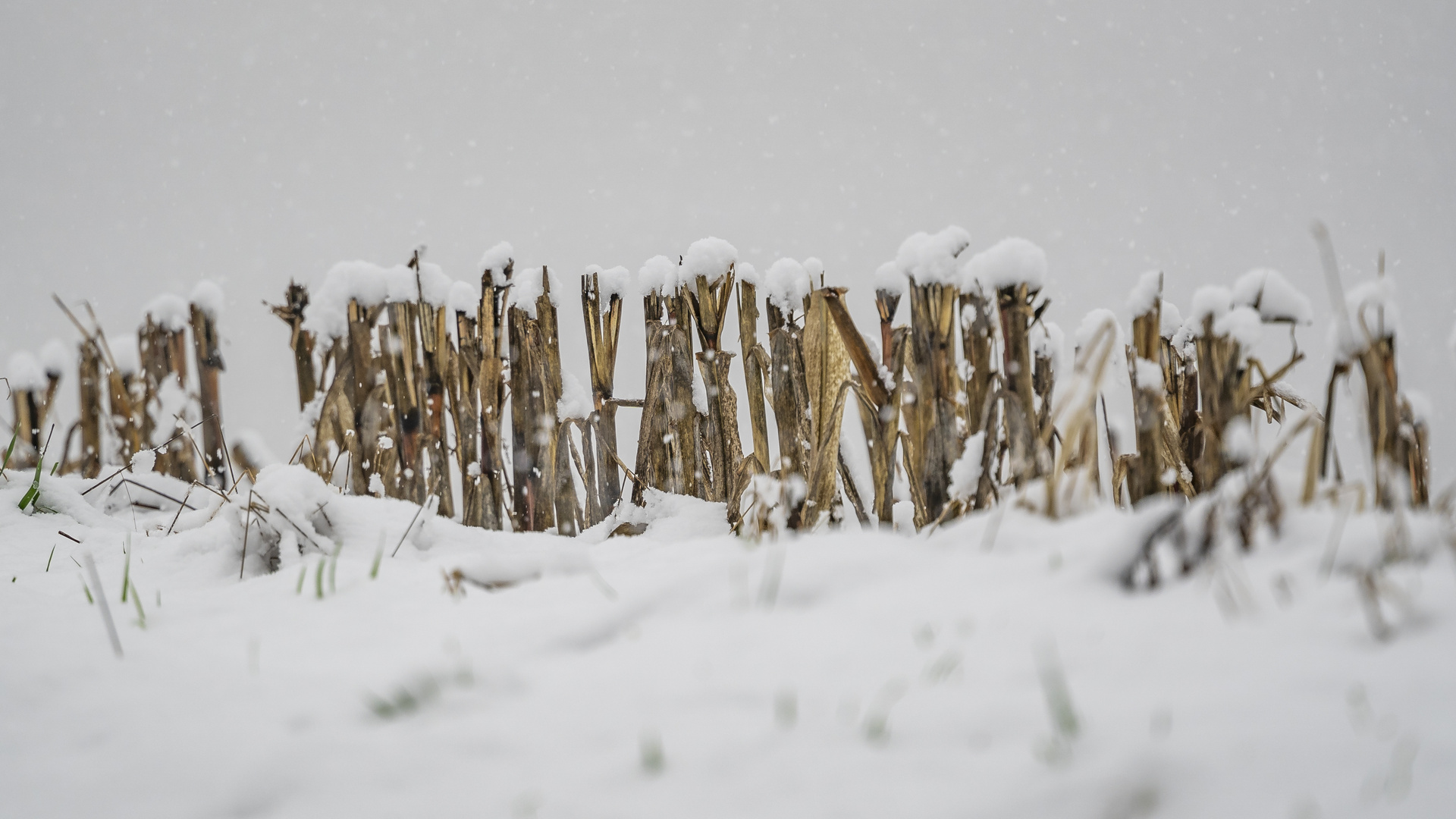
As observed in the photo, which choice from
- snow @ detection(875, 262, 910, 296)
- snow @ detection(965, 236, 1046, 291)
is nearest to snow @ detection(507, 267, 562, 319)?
snow @ detection(875, 262, 910, 296)

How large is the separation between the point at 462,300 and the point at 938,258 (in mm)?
1420

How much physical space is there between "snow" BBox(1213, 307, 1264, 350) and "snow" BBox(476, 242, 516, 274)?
180 cm

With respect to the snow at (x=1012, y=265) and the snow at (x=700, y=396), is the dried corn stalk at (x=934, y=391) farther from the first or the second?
the snow at (x=700, y=396)

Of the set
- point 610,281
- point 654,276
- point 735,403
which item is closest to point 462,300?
point 610,281

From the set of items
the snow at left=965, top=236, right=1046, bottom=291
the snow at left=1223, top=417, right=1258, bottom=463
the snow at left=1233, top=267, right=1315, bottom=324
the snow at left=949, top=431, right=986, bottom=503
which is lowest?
the snow at left=949, top=431, right=986, bottom=503

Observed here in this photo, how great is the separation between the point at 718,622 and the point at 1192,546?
0.61m

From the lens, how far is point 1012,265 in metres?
1.36

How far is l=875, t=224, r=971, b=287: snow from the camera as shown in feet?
4.73

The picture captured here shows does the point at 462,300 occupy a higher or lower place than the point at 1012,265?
higher

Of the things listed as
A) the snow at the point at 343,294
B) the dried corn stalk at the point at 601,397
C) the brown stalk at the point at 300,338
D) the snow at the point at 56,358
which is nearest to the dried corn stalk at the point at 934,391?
the dried corn stalk at the point at 601,397

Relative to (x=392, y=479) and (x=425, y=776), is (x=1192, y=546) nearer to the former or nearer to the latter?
(x=425, y=776)

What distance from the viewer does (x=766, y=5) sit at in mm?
190500

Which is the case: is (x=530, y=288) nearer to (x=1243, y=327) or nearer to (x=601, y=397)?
(x=601, y=397)

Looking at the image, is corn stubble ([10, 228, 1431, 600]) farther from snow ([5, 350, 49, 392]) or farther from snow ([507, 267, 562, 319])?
snow ([5, 350, 49, 392])
